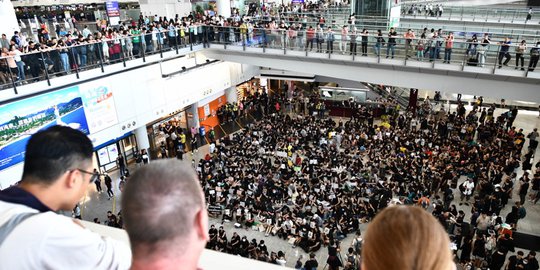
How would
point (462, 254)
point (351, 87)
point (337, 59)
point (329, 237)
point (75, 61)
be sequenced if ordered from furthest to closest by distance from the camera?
point (351, 87), point (337, 59), point (75, 61), point (329, 237), point (462, 254)

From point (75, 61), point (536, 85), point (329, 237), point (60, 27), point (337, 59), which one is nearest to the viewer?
point (329, 237)

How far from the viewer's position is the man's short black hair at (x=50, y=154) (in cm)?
167

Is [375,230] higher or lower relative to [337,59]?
higher

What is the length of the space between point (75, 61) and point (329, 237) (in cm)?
1219

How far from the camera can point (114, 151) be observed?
19.0m

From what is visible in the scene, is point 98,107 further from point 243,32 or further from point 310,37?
point 310,37

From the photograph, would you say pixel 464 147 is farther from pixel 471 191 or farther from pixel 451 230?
pixel 451 230

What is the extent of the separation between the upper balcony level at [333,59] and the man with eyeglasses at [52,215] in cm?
1387

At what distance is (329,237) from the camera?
12.0m

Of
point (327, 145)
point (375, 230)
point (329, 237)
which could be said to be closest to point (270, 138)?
point (327, 145)

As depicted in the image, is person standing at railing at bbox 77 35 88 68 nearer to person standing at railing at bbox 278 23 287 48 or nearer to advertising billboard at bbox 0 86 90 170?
advertising billboard at bbox 0 86 90 170

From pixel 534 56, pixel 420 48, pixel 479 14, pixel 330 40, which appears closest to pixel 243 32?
pixel 330 40

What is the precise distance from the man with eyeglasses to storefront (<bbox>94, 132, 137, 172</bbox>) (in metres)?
17.2


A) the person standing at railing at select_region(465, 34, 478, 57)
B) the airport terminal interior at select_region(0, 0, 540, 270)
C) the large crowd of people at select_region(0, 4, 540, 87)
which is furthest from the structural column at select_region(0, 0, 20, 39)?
the person standing at railing at select_region(465, 34, 478, 57)
